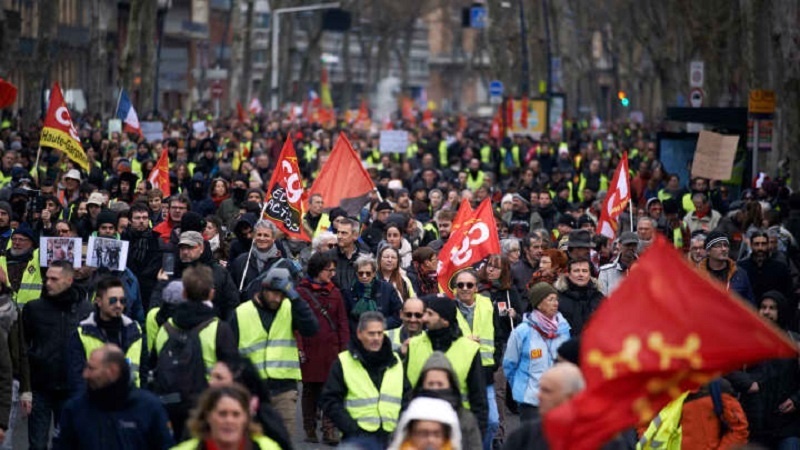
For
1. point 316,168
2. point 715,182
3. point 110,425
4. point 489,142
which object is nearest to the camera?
A: point 110,425

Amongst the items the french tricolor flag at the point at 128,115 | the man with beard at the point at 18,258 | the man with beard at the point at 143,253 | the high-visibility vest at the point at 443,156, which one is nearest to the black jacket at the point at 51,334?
the man with beard at the point at 18,258

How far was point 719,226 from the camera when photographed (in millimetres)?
19062

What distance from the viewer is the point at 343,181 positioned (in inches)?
739

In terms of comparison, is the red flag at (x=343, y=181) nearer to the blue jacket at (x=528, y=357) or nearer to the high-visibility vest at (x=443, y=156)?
the blue jacket at (x=528, y=357)

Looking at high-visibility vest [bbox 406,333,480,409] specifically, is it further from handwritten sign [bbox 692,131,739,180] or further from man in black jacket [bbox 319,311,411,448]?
handwritten sign [bbox 692,131,739,180]

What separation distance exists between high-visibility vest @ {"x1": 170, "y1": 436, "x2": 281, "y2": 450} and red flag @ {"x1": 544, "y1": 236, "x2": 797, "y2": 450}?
156cm

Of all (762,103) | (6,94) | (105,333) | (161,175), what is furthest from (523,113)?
(105,333)

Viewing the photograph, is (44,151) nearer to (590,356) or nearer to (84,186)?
(84,186)

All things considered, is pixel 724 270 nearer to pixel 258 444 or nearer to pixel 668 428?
pixel 668 428

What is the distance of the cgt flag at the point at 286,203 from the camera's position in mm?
15781

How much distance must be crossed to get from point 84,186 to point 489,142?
2406 centimetres

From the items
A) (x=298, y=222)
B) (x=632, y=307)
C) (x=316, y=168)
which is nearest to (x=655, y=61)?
(x=316, y=168)

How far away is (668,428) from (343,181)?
29.0 ft

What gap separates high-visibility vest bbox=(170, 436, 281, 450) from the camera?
7422mm
